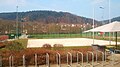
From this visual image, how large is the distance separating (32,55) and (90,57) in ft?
11.5

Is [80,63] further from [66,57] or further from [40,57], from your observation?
[40,57]

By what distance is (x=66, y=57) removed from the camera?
50.4 feet

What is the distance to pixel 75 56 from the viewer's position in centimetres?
1591

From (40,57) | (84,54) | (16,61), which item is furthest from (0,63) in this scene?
(84,54)

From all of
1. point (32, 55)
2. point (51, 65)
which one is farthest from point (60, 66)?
point (32, 55)

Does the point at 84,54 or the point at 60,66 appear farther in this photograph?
the point at 84,54

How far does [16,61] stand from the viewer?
48.2 feet

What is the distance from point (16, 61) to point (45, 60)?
1623 millimetres

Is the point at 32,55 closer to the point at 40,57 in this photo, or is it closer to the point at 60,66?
the point at 40,57

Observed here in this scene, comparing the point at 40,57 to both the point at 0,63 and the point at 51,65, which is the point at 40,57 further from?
the point at 0,63

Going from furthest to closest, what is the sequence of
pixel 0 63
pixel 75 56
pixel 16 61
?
pixel 75 56 → pixel 16 61 → pixel 0 63

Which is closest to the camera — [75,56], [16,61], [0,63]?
[0,63]

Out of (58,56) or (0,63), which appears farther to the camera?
(58,56)

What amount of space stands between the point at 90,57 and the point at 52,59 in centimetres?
238
